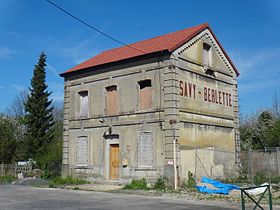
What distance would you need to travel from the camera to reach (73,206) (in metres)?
13.4

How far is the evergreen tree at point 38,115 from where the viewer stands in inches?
1460

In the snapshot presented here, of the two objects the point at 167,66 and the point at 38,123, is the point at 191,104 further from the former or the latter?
the point at 38,123

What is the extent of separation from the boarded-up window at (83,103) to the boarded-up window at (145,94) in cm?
470

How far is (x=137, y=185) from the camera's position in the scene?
20453 mm

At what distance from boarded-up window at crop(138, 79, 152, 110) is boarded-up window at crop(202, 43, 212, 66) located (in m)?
4.39

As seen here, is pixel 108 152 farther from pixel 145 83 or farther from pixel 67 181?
pixel 145 83

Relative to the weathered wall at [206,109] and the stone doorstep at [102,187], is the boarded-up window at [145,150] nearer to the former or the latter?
the weathered wall at [206,109]

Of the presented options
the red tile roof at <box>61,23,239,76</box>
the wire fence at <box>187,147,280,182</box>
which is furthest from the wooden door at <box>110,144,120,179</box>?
the red tile roof at <box>61,23,239,76</box>

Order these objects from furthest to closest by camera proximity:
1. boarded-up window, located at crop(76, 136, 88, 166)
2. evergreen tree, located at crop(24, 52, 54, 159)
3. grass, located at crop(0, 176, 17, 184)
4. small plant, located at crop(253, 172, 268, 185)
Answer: evergreen tree, located at crop(24, 52, 54, 159) < grass, located at crop(0, 176, 17, 184) < boarded-up window, located at crop(76, 136, 88, 166) < small plant, located at crop(253, 172, 268, 185)

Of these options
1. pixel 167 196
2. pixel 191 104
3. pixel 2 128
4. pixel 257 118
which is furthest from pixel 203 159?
pixel 2 128

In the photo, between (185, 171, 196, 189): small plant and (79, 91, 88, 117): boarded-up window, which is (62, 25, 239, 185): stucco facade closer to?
(79, 91, 88, 117): boarded-up window

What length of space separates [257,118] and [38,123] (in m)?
21.7

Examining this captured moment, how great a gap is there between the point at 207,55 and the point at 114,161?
29.7ft

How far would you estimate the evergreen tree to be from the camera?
3709 cm
